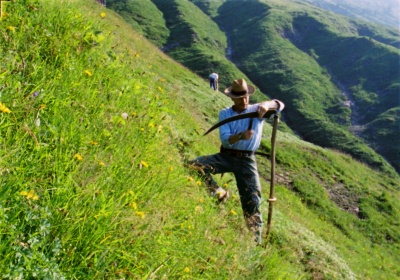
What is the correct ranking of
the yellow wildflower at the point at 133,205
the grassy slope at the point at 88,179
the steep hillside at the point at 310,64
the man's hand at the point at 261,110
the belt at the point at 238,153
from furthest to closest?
the steep hillside at the point at 310,64, the belt at the point at 238,153, the man's hand at the point at 261,110, the yellow wildflower at the point at 133,205, the grassy slope at the point at 88,179

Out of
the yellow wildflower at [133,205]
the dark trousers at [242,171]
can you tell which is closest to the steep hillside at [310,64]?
the dark trousers at [242,171]

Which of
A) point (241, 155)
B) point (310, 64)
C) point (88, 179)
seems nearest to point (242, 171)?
point (241, 155)

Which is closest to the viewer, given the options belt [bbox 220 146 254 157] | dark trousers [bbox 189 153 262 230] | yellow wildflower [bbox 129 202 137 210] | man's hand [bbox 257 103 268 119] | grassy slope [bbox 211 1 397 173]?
yellow wildflower [bbox 129 202 137 210]

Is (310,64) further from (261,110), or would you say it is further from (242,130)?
(261,110)

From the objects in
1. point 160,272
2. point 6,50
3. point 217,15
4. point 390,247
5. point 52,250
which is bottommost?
point 217,15

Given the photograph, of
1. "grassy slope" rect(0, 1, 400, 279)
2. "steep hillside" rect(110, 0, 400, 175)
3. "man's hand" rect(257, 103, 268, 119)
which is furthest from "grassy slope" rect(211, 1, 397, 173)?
"grassy slope" rect(0, 1, 400, 279)

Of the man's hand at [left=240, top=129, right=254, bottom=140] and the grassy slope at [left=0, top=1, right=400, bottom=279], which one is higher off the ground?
the grassy slope at [left=0, top=1, right=400, bottom=279]

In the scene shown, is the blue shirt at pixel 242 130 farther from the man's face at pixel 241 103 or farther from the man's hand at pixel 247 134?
the man's hand at pixel 247 134

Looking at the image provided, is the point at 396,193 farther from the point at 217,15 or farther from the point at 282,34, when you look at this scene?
the point at 217,15

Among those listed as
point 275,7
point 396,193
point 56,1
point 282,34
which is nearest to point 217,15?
point 275,7

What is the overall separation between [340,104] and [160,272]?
82.6 meters

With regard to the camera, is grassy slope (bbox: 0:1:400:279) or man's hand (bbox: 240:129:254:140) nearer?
grassy slope (bbox: 0:1:400:279)

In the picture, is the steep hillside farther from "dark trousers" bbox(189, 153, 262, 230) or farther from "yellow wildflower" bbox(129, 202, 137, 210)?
"yellow wildflower" bbox(129, 202, 137, 210)

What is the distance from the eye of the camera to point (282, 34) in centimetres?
11581
